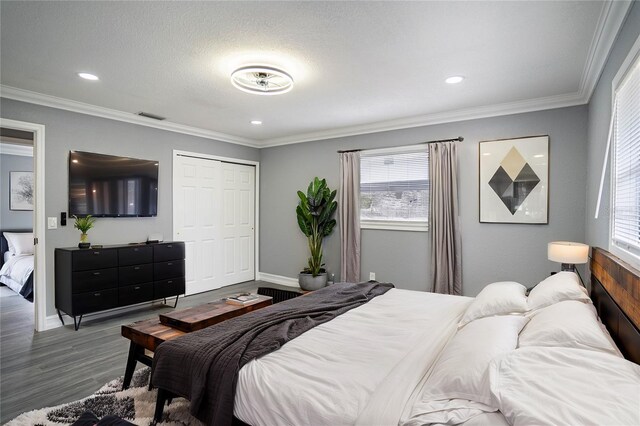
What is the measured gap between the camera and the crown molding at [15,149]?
242 inches

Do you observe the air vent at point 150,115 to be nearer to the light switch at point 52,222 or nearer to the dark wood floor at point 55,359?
the light switch at point 52,222

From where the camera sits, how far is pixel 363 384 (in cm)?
147

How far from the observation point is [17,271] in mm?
5254

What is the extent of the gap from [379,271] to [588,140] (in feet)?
9.63

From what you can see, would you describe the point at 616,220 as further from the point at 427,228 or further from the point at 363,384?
the point at 427,228

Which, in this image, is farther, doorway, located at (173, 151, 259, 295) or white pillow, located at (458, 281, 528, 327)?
doorway, located at (173, 151, 259, 295)

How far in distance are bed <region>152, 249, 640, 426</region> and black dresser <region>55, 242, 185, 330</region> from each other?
2.43 metres

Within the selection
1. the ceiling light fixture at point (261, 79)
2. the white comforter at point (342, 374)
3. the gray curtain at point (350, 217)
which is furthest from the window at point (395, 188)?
the white comforter at point (342, 374)

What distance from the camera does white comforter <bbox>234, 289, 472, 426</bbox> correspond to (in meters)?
1.37

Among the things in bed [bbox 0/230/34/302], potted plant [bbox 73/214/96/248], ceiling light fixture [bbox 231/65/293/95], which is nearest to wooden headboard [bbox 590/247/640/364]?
ceiling light fixture [bbox 231/65/293/95]

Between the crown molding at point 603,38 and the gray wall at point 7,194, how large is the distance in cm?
861

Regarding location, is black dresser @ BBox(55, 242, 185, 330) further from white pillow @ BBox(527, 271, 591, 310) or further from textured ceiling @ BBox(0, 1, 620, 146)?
white pillow @ BBox(527, 271, 591, 310)

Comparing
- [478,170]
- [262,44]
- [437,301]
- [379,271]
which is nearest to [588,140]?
[478,170]

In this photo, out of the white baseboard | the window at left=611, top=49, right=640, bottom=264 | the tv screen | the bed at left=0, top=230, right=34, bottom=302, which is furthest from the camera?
the white baseboard
